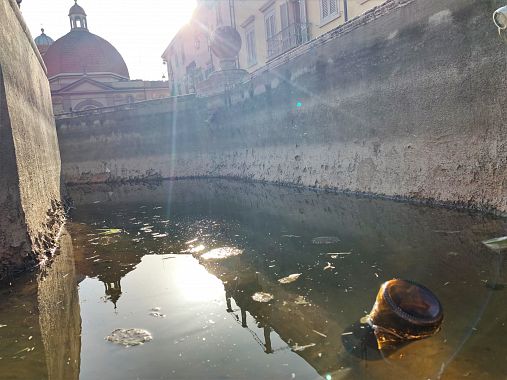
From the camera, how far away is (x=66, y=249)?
19.8ft

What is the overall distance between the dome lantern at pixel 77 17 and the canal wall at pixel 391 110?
27.6 meters

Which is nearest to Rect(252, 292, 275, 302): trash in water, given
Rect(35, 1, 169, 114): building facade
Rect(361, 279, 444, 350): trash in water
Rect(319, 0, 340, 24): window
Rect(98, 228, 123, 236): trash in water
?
Rect(361, 279, 444, 350): trash in water

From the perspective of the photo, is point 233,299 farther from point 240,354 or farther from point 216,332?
point 240,354

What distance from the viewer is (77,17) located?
120 feet

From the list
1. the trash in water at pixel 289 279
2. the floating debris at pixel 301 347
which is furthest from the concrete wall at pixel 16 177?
the floating debris at pixel 301 347

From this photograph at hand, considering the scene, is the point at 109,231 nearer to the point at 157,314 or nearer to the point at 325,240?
the point at 325,240

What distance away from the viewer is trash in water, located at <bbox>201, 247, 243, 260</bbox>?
5.17 meters

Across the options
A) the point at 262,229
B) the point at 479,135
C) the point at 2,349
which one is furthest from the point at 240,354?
the point at 479,135

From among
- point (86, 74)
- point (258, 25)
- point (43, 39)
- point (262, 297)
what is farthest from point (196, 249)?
point (43, 39)

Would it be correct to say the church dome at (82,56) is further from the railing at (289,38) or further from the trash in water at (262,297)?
the trash in water at (262,297)

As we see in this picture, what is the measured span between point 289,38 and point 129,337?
637 inches

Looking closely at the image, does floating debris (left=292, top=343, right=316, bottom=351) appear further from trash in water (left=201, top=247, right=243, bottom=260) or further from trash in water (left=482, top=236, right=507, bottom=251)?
trash in water (left=482, top=236, right=507, bottom=251)

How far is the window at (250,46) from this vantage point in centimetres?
2102

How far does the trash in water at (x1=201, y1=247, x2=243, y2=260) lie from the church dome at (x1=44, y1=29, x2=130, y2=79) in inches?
1253
